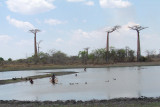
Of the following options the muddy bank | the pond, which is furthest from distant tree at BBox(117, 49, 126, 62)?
the muddy bank

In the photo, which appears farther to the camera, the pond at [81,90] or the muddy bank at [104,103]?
the pond at [81,90]

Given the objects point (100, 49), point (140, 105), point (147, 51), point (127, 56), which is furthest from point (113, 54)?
point (140, 105)

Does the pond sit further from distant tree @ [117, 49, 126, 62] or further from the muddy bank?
distant tree @ [117, 49, 126, 62]

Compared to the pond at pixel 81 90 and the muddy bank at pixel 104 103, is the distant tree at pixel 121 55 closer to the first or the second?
the pond at pixel 81 90

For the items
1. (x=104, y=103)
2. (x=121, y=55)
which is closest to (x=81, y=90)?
(x=104, y=103)

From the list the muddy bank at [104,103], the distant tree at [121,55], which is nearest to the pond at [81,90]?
the muddy bank at [104,103]

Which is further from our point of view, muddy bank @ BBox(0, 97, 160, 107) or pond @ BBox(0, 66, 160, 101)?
pond @ BBox(0, 66, 160, 101)

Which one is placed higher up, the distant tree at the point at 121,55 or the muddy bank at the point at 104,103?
the distant tree at the point at 121,55

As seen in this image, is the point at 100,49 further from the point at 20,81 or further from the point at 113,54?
the point at 20,81

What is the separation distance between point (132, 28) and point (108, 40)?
11.7 metres

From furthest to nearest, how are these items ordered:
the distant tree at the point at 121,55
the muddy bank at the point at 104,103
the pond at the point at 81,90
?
the distant tree at the point at 121,55 → the pond at the point at 81,90 → the muddy bank at the point at 104,103

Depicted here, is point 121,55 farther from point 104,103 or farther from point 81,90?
point 104,103

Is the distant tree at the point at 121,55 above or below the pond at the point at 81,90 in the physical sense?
above

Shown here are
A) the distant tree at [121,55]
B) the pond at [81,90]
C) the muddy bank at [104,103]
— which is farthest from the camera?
the distant tree at [121,55]
